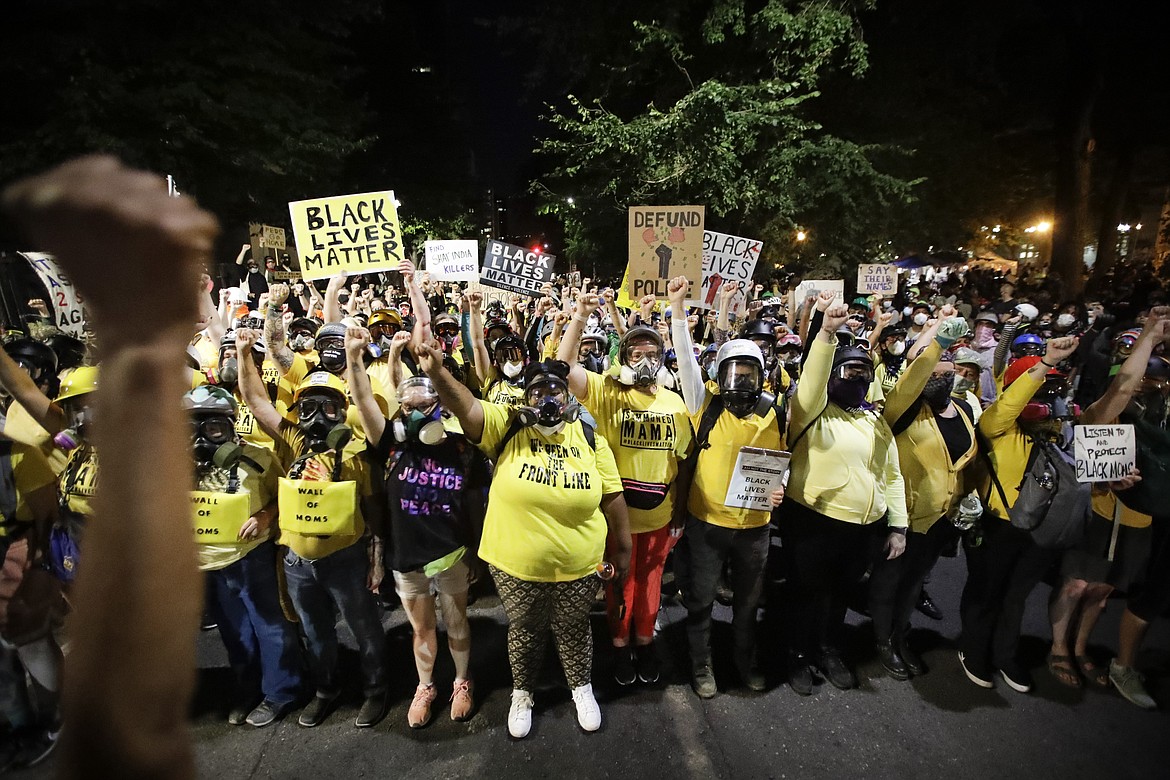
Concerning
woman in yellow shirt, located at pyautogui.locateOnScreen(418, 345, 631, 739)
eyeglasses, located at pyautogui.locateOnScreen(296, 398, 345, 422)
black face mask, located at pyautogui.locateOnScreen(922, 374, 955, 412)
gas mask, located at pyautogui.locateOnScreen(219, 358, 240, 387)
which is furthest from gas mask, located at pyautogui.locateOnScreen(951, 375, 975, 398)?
gas mask, located at pyautogui.locateOnScreen(219, 358, 240, 387)

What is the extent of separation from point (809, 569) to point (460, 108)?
100 ft

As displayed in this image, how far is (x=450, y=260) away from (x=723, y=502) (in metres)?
6.65

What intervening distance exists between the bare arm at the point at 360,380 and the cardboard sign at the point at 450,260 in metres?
5.72

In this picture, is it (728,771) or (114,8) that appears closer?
(728,771)

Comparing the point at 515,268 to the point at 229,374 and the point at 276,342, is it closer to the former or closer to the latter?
the point at 276,342

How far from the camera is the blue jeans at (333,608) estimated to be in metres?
3.41

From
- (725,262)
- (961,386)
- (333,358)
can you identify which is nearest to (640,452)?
(961,386)

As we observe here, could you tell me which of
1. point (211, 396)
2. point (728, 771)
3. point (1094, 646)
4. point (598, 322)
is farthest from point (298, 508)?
point (598, 322)

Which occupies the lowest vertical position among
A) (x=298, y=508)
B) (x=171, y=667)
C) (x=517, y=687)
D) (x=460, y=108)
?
(x=517, y=687)

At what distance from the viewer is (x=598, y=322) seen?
9258 mm

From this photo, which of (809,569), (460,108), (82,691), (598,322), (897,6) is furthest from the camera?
(460,108)

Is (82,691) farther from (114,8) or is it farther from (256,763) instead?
(114,8)

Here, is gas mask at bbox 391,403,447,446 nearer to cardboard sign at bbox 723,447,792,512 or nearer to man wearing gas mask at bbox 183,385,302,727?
man wearing gas mask at bbox 183,385,302,727

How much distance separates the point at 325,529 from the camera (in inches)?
125
